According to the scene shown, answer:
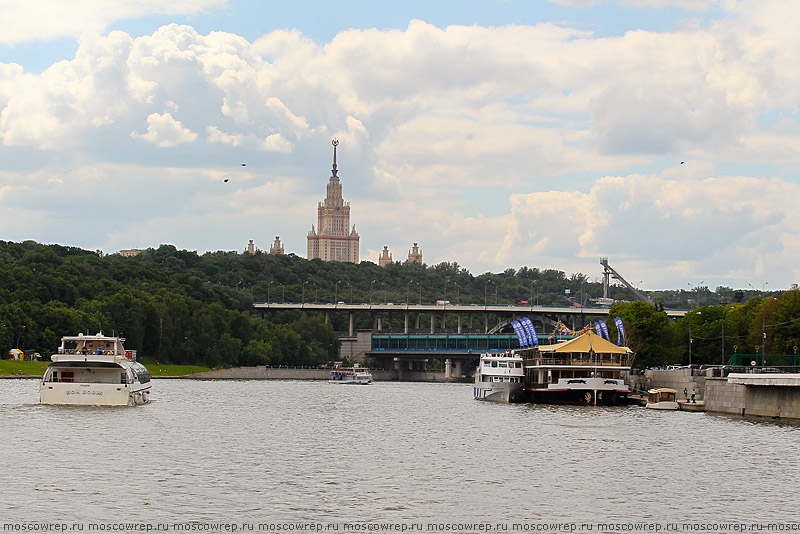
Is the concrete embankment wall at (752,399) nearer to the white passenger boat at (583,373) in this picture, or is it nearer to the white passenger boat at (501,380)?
the white passenger boat at (583,373)

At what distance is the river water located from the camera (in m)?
45.6

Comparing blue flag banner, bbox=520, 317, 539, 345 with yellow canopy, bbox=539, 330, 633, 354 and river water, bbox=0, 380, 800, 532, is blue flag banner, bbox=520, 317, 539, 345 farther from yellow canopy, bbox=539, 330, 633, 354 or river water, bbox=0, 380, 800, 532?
river water, bbox=0, 380, 800, 532

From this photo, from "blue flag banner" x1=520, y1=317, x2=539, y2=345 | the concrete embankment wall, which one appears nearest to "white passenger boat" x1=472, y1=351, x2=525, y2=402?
"blue flag banner" x1=520, y1=317, x2=539, y2=345

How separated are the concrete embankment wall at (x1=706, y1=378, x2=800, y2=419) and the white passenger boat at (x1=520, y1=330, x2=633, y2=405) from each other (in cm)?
1745

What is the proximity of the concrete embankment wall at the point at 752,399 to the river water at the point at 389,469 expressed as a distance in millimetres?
2491

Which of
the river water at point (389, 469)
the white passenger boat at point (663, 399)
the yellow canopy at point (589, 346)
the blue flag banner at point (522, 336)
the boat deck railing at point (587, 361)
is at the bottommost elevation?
the river water at point (389, 469)

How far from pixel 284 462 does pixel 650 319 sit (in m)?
117

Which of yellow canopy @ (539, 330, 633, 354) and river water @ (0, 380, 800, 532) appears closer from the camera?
river water @ (0, 380, 800, 532)

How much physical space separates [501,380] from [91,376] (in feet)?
193

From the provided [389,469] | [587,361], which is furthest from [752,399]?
[389,469]

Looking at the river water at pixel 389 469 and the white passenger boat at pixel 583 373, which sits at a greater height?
the white passenger boat at pixel 583 373

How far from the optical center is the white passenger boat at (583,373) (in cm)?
12950

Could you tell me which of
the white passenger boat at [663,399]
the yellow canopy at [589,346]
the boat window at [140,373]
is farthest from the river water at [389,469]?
the yellow canopy at [589,346]

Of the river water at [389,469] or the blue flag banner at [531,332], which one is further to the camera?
the blue flag banner at [531,332]
